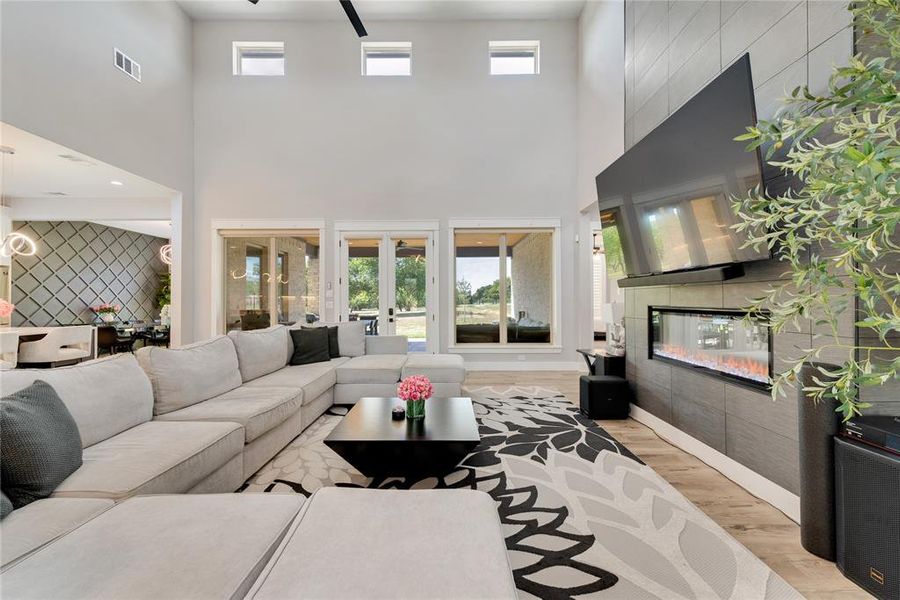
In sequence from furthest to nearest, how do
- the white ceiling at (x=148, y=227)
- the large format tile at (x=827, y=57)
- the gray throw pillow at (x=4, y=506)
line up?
the white ceiling at (x=148, y=227) → the large format tile at (x=827, y=57) → the gray throw pillow at (x=4, y=506)

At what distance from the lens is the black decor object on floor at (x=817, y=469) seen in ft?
5.27

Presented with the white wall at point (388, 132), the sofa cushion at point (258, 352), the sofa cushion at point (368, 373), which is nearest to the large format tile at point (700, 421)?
the sofa cushion at point (368, 373)

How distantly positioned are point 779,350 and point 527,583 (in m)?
1.86

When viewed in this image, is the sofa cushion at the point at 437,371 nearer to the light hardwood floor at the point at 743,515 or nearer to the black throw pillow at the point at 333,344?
the black throw pillow at the point at 333,344

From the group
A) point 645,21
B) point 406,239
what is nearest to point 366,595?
point 645,21

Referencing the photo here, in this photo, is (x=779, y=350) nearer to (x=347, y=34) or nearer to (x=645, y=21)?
(x=645, y=21)

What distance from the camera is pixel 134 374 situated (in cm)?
221

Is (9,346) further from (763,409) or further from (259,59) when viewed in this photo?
(763,409)

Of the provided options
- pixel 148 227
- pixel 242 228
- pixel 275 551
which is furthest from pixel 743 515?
pixel 148 227

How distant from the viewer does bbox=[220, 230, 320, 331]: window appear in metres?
6.14

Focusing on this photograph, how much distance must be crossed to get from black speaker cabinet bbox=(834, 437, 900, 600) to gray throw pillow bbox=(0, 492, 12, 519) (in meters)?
3.12

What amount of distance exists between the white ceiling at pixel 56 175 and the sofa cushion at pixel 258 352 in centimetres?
286

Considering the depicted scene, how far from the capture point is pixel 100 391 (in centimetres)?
196

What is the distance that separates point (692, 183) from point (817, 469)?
5.56 ft
